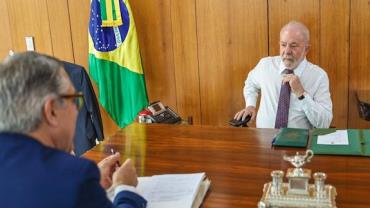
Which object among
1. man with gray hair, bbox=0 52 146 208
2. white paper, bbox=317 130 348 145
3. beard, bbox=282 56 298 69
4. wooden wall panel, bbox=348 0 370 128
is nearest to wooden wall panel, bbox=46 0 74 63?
beard, bbox=282 56 298 69

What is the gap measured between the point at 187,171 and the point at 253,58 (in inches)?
75.1

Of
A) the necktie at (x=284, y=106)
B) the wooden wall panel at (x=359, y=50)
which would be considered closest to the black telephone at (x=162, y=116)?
the necktie at (x=284, y=106)

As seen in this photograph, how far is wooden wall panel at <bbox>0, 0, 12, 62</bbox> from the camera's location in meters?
3.97

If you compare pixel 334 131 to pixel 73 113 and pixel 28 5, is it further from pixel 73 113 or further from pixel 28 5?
pixel 28 5

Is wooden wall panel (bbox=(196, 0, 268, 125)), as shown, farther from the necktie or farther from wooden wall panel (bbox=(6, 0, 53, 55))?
wooden wall panel (bbox=(6, 0, 53, 55))

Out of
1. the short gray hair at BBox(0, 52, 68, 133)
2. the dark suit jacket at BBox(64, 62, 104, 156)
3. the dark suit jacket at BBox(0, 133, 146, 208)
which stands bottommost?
the dark suit jacket at BBox(64, 62, 104, 156)

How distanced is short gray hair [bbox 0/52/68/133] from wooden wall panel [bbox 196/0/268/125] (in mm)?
2503

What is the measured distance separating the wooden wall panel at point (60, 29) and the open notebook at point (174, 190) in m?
2.57

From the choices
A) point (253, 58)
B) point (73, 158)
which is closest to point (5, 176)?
point (73, 158)

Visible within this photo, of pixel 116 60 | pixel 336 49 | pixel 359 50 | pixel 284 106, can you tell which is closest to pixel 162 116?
pixel 284 106

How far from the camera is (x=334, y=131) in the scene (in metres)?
2.07

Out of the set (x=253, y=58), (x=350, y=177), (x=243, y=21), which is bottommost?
(x=350, y=177)

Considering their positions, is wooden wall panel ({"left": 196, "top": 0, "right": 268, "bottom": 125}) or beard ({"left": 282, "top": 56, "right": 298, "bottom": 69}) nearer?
beard ({"left": 282, "top": 56, "right": 298, "bottom": 69})

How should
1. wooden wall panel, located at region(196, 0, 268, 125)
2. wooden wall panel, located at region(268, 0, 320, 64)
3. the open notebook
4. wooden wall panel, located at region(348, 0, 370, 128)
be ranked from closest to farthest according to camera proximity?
1. the open notebook
2. wooden wall panel, located at region(348, 0, 370, 128)
3. wooden wall panel, located at region(268, 0, 320, 64)
4. wooden wall panel, located at region(196, 0, 268, 125)
